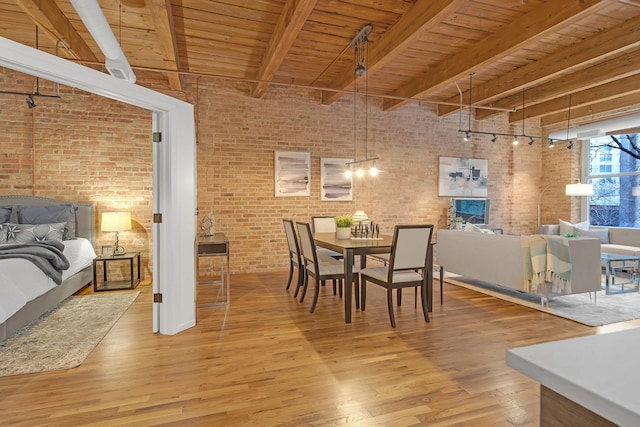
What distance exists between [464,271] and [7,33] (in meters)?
6.57

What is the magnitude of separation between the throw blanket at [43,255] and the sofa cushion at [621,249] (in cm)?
769

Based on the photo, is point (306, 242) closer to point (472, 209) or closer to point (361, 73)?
point (361, 73)

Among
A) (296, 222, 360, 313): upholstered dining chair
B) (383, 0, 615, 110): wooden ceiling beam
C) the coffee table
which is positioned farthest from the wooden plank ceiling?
the coffee table

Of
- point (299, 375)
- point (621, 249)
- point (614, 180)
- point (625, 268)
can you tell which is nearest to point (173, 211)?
point (299, 375)

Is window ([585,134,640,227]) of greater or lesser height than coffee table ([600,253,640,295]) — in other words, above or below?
above

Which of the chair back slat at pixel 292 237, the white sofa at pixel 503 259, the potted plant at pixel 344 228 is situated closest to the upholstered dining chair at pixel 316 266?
the chair back slat at pixel 292 237

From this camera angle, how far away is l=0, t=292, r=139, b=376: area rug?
2.66 meters

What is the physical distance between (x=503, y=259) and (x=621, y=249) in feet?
10.3

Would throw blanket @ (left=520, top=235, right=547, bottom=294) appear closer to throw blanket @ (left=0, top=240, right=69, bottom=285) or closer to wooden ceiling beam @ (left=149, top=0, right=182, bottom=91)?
wooden ceiling beam @ (left=149, top=0, right=182, bottom=91)

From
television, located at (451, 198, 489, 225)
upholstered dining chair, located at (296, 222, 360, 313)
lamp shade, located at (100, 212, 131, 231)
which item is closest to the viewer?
upholstered dining chair, located at (296, 222, 360, 313)

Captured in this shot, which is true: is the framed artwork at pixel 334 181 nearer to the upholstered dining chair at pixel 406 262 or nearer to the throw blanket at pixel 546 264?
the upholstered dining chair at pixel 406 262

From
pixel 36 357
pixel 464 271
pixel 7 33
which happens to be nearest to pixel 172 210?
pixel 36 357

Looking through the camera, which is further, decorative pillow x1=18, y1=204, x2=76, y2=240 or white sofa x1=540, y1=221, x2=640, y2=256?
white sofa x1=540, y1=221, x2=640, y2=256

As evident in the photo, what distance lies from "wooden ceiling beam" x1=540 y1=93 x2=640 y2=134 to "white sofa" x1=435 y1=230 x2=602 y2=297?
384 cm
